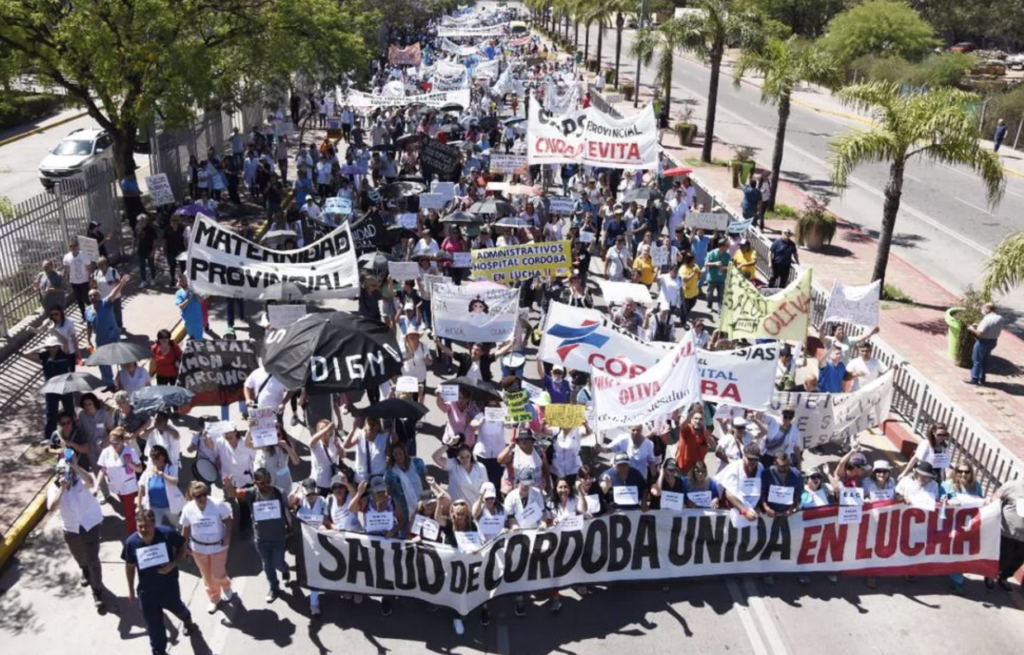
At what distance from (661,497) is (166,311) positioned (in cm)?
1185

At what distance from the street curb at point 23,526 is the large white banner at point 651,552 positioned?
369cm

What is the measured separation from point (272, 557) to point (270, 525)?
0.46m

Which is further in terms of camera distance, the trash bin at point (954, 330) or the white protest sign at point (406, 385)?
the trash bin at point (954, 330)

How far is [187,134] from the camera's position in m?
27.8

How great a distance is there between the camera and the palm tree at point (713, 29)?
30.8 metres

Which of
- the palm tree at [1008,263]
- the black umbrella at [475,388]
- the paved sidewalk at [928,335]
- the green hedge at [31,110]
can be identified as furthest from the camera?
the green hedge at [31,110]

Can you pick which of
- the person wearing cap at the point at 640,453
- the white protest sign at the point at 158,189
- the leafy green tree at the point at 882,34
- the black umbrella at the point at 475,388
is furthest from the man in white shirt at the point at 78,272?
the leafy green tree at the point at 882,34

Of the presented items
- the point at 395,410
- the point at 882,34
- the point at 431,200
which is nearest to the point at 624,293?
the point at 395,410

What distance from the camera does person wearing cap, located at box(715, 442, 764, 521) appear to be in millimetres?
10109

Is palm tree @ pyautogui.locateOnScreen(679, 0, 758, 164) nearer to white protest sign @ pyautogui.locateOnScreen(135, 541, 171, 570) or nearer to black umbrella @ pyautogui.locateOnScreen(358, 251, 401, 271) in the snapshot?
black umbrella @ pyautogui.locateOnScreen(358, 251, 401, 271)

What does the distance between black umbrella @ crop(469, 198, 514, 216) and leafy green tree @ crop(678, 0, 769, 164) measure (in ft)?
46.3

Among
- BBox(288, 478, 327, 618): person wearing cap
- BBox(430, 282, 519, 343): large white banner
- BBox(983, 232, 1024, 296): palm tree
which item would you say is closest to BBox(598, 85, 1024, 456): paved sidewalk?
BBox(983, 232, 1024, 296): palm tree

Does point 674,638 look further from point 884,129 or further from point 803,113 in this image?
point 803,113

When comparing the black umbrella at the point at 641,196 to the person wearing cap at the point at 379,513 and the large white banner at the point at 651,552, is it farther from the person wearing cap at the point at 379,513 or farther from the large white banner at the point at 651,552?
the person wearing cap at the point at 379,513
